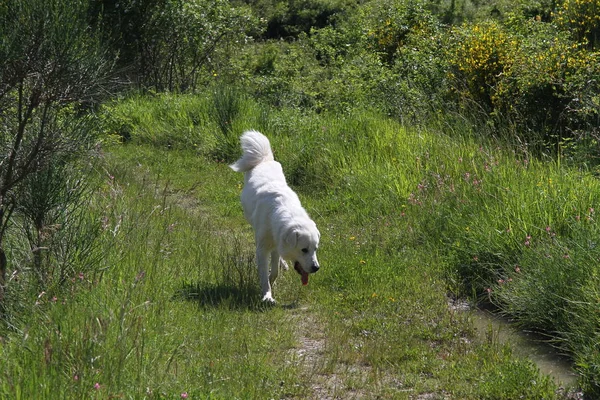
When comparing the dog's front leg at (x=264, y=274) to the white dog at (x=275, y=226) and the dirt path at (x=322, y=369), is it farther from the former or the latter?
the dirt path at (x=322, y=369)

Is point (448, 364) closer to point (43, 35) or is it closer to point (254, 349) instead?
point (254, 349)

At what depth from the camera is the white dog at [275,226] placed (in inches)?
285

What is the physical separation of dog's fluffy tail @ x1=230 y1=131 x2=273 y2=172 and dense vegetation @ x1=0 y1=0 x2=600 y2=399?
78 centimetres

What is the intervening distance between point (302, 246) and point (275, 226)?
0.34 metres

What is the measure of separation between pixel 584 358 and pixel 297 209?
2829 mm

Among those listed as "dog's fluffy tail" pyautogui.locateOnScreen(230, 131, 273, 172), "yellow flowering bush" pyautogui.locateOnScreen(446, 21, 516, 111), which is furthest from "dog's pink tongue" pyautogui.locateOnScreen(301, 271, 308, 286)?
"yellow flowering bush" pyautogui.locateOnScreen(446, 21, 516, 111)

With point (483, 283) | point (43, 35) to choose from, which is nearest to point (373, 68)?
point (483, 283)

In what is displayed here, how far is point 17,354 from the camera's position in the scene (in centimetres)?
501

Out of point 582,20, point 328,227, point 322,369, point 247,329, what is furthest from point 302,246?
point 582,20

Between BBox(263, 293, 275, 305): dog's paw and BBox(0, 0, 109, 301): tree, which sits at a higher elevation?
BBox(0, 0, 109, 301): tree

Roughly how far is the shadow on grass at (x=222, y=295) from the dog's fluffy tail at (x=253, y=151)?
1518 millimetres

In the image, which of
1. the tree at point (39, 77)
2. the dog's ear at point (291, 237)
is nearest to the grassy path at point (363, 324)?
the dog's ear at point (291, 237)

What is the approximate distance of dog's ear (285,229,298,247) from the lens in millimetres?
7175

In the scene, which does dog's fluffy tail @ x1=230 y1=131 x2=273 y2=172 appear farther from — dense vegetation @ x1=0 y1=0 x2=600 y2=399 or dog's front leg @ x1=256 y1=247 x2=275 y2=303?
dog's front leg @ x1=256 y1=247 x2=275 y2=303
